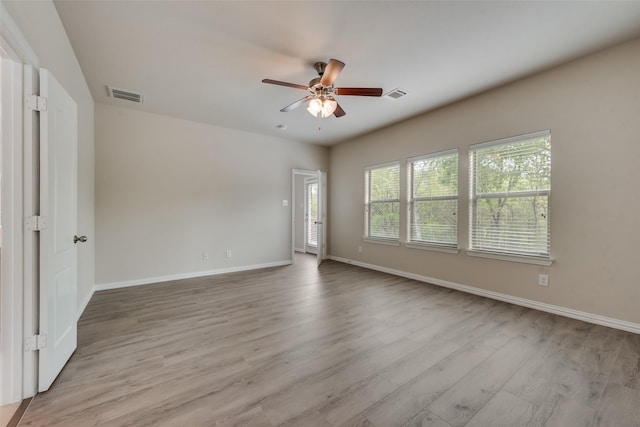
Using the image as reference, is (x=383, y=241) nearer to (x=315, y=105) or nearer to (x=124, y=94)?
(x=315, y=105)

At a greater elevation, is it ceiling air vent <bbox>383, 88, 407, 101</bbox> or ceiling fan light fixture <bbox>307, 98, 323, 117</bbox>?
ceiling air vent <bbox>383, 88, 407, 101</bbox>

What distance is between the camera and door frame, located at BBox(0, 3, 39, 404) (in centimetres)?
156

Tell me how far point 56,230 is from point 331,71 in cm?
257

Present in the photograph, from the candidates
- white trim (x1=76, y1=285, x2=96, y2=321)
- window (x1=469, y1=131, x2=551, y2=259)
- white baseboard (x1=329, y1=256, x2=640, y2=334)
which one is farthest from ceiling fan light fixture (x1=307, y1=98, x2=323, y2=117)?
white trim (x1=76, y1=285, x2=96, y2=321)

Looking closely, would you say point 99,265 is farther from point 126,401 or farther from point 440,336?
point 440,336

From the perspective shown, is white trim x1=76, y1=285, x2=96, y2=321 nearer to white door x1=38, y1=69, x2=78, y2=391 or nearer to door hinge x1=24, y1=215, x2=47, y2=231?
white door x1=38, y1=69, x2=78, y2=391

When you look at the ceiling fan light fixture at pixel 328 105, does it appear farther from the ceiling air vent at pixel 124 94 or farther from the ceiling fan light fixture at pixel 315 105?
the ceiling air vent at pixel 124 94

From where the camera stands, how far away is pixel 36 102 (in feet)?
5.41

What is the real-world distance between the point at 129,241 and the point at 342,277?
142 inches

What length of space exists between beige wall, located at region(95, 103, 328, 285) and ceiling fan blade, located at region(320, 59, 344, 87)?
3.03 m

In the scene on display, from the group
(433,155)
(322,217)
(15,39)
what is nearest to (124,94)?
(15,39)

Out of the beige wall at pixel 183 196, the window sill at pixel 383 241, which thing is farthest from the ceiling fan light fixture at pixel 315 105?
the window sill at pixel 383 241

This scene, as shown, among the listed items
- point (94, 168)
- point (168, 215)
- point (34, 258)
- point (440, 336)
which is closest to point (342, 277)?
point (440, 336)

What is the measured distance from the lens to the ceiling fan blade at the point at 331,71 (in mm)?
2327
